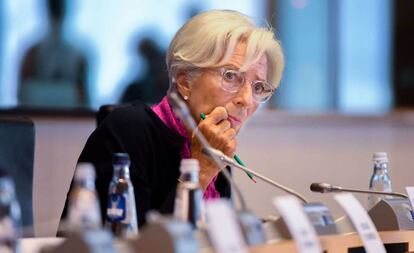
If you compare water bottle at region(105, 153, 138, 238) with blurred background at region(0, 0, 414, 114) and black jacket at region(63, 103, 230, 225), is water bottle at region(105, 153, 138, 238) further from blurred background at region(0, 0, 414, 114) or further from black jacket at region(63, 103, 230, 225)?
blurred background at region(0, 0, 414, 114)

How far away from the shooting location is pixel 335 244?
141 cm

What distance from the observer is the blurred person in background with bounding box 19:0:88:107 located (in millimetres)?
3502

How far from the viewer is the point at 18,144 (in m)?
2.17

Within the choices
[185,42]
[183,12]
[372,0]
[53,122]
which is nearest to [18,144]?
[185,42]

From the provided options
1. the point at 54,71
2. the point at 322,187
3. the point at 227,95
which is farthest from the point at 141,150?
the point at 54,71

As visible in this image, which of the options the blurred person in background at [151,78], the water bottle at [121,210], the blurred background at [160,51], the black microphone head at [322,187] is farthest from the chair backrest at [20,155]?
the blurred person in background at [151,78]

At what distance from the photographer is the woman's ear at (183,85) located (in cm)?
220

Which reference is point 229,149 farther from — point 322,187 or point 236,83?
point 322,187

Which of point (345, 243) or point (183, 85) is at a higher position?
point (183, 85)

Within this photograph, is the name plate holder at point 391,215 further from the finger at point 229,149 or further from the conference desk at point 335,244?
the finger at point 229,149

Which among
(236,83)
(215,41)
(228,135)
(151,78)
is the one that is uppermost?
(215,41)

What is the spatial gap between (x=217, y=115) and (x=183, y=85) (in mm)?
157

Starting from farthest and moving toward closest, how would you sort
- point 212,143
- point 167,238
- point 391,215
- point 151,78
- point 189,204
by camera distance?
1. point 151,78
2. point 212,143
3. point 391,215
4. point 189,204
5. point 167,238

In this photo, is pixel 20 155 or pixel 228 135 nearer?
pixel 228 135
